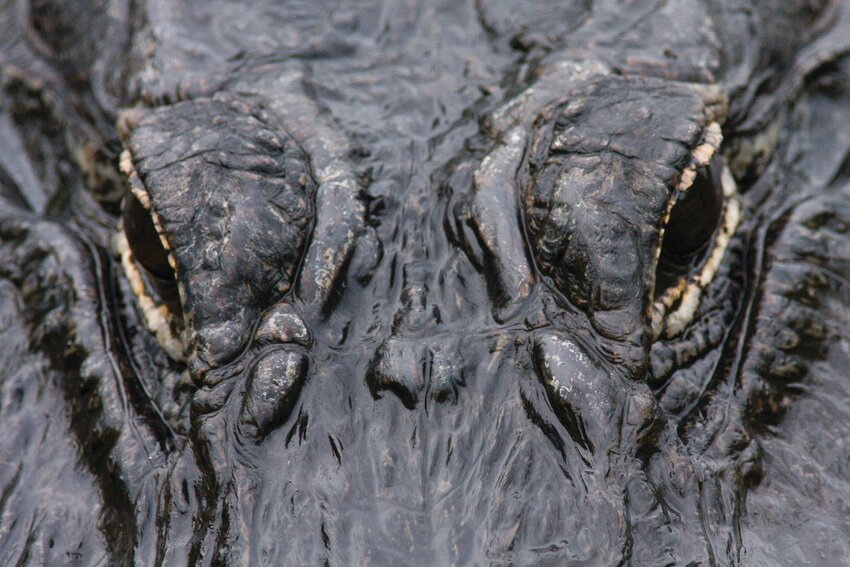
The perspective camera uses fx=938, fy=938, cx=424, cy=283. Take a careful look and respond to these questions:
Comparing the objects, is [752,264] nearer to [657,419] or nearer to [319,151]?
[657,419]

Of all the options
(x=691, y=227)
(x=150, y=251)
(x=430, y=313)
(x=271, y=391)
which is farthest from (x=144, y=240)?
(x=691, y=227)

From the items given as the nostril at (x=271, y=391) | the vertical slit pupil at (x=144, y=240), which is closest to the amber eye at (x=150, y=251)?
the vertical slit pupil at (x=144, y=240)

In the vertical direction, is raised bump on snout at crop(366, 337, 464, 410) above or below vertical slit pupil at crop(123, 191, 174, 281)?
below

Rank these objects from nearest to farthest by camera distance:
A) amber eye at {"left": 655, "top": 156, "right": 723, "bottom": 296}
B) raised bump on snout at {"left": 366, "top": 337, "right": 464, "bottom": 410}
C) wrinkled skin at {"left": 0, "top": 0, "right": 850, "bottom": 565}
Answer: wrinkled skin at {"left": 0, "top": 0, "right": 850, "bottom": 565}, raised bump on snout at {"left": 366, "top": 337, "right": 464, "bottom": 410}, amber eye at {"left": 655, "top": 156, "right": 723, "bottom": 296}

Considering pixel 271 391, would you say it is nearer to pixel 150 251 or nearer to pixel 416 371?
pixel 416 371

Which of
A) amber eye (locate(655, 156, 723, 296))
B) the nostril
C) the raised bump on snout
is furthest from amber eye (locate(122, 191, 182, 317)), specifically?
amber eye (locate(655, 156, 723, 296))

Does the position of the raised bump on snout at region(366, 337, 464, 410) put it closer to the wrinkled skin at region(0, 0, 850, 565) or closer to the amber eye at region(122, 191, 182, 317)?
the wrinkled skin at region(0, 0, 850, 565)
